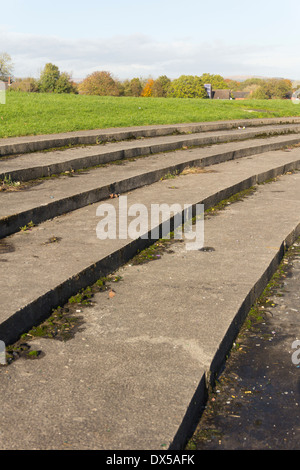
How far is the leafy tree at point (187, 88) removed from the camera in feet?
311

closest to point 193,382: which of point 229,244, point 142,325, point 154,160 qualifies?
point 142,325

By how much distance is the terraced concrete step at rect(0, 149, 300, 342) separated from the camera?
290 cm

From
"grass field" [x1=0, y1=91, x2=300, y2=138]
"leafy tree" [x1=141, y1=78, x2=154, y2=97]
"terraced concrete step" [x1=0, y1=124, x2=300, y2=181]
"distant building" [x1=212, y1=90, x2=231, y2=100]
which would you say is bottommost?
"terraced concrete step" [x1=0, y1=124, x2=300, y2=181]

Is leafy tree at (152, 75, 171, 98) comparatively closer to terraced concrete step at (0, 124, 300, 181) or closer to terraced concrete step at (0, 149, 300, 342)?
terraced concrete step at (0, 124, 300, 181)

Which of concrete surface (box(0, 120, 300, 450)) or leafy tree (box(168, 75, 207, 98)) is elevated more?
leafy tree (box(168, 75, 207, 98))

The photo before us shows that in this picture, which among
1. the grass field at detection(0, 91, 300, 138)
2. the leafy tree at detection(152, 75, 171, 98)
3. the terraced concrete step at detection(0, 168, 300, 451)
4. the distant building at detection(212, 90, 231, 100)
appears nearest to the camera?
the terraced concrete step at detection(0, 168, 300, 451)

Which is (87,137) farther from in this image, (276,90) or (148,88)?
(148,88)

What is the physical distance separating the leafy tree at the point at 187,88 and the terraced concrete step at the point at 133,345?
93.0 metres

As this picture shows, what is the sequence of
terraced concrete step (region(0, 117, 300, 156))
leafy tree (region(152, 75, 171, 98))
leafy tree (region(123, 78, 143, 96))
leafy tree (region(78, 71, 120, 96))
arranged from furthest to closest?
1. leafy tree (region(152, 75, 171, 98))
2. leafy tree (region(123, 78, 143, 96))
3. leafy tree (region(78, 71, 120, 96))
4. terraced concrete step (region(0, 117, 300, 156))

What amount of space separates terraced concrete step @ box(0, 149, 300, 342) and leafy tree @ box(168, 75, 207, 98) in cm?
9110

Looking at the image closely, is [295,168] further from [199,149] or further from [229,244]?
[229,244]

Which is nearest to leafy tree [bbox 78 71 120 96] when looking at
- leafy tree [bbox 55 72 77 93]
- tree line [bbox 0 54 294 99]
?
tree line [bbox 0 54 294 99]

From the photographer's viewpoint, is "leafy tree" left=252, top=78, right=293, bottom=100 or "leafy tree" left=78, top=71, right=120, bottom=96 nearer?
"leafy tree" left=78, top=71, right=120, bottom=96
